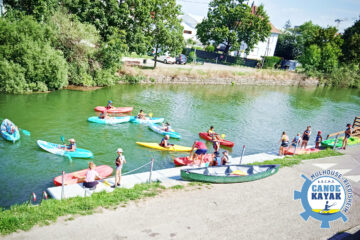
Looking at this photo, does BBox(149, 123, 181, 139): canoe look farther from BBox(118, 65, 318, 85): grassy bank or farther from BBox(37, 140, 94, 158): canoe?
BBox(118, 65, 318, 85): grassy bank

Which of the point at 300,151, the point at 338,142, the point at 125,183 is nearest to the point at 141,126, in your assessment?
the point at 125,183

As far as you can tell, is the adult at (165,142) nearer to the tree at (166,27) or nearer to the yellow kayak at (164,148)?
the yellow kayak at (164,148)

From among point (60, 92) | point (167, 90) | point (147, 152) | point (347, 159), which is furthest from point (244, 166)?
point (167, 90)

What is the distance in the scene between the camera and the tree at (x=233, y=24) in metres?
57.2

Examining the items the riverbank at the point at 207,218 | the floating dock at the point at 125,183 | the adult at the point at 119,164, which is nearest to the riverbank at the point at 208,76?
the floating dock at the point at 125,183

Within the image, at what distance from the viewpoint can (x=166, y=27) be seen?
134ft

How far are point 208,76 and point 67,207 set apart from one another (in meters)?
40.2

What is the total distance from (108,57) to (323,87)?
152 feet

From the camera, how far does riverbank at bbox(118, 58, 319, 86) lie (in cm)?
4116

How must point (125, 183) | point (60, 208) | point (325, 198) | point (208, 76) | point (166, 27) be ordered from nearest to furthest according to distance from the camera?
point (60, 208), point (325, 198), point (125, 183), point (166, 27), point (208, 76)

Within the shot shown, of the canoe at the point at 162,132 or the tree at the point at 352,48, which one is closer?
the canoe at the point at 162,132

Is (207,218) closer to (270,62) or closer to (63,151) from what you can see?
(63,151)

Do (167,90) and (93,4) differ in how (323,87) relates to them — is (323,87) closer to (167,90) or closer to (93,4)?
(167,90)

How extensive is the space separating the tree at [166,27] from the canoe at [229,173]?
28.8m
